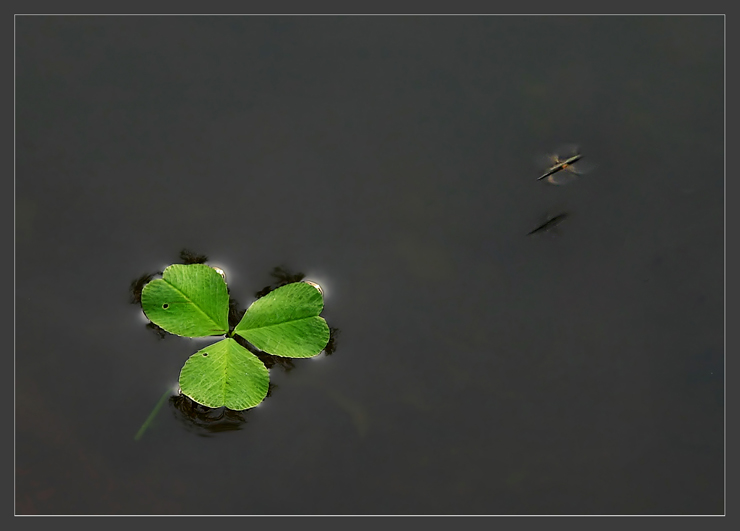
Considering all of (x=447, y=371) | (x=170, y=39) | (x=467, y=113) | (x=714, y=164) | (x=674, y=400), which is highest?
(x=170, y=39)

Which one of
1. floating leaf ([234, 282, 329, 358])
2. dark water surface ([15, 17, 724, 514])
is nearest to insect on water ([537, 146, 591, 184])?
dark water surface ([15, 17, 724, 514])

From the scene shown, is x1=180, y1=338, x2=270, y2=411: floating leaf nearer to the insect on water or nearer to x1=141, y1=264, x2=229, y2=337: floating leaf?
x1=141, y1=264, x2=229, y2=337: floating leaf

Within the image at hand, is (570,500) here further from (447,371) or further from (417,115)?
(417,115)

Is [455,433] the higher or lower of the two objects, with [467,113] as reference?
lower

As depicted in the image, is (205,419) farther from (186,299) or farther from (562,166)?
(562,166)

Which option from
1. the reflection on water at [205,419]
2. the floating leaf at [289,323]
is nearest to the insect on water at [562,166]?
the floating leaf at [289,323]

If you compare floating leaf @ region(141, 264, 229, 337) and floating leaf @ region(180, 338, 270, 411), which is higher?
Result: floating leaf @ region(141, 264, 229, 337)

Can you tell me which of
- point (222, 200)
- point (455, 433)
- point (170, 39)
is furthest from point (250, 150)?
point (455, 433)
